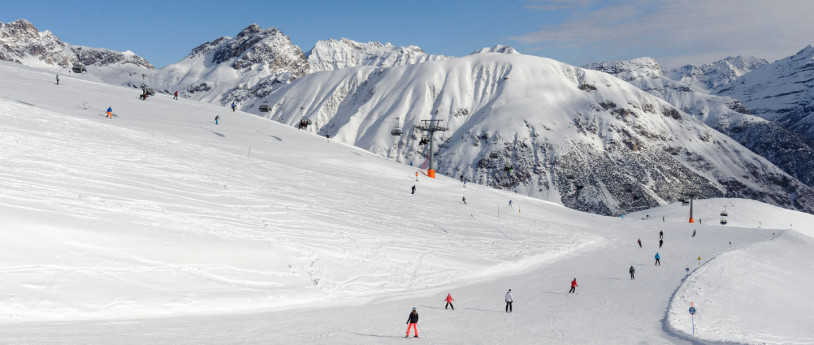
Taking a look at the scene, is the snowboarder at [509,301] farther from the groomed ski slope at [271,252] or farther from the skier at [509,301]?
the groomed ski slope at [271,252]

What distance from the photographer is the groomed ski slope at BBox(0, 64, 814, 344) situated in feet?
58.1

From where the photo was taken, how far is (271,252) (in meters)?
25.9

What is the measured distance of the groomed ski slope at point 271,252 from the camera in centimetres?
1770

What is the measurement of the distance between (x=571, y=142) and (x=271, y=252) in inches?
5906

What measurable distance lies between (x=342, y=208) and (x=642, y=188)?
12649 centimetres

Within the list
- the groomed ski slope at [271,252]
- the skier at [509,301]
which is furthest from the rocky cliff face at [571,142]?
the skier at [509,301]

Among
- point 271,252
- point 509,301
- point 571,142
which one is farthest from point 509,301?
point 571,142

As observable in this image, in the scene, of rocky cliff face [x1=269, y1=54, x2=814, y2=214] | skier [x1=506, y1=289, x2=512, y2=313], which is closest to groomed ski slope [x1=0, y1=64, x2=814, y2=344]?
skier [x1=506, y1=289, x2=512, y2=313]

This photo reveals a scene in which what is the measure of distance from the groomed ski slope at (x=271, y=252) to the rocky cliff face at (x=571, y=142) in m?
99.6

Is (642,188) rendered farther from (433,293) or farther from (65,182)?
(65,182)

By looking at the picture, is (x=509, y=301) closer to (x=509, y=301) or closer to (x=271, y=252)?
(x=509, y=301)

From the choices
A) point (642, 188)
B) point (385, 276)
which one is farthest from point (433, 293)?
point (642, 188)

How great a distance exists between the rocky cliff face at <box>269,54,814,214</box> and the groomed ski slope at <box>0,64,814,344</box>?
3921 inches

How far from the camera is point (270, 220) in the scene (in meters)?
30.3
